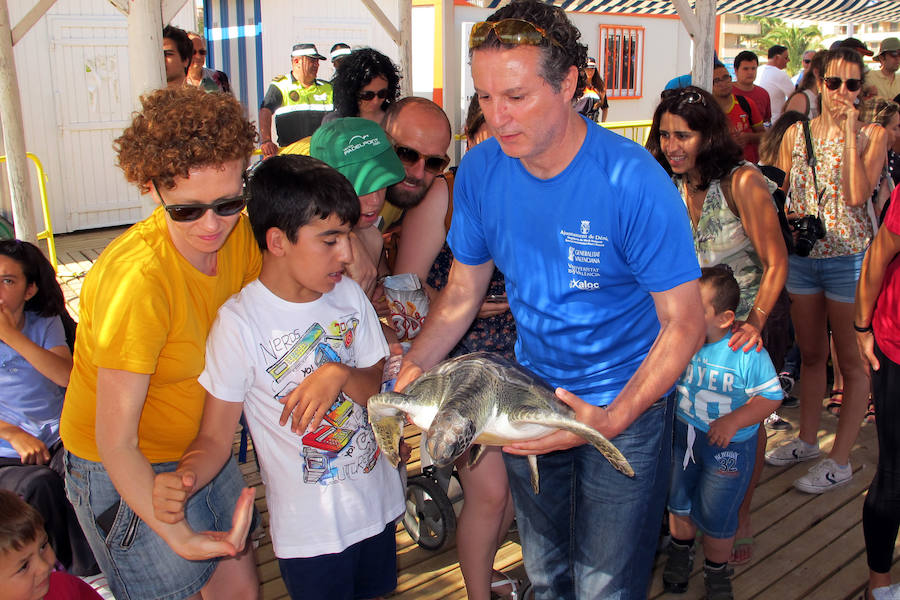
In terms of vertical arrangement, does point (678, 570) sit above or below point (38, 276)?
below

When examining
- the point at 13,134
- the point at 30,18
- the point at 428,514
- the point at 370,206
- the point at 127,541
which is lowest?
the point at 428,514

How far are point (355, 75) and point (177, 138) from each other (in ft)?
7.02

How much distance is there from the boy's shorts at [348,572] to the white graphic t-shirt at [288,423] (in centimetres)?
6

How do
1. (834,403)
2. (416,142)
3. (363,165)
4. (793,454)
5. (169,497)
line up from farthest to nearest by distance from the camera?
(834,403) → (793,454) → (416,142) → (363,165) → (169,497)

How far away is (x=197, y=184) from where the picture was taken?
5.72ft

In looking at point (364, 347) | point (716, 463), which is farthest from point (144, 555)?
point (716, 463)

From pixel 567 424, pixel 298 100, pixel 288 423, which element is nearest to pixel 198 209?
pixel 288 423

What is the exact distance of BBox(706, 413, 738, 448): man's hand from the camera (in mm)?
2641

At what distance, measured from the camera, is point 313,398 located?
6.15ft

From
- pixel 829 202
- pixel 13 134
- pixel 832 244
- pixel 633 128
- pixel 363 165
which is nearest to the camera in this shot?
pixel 363 165

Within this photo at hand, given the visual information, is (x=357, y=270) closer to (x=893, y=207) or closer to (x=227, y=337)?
(x=227, y=337)

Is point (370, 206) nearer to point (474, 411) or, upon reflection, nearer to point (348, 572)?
point (474, 411)

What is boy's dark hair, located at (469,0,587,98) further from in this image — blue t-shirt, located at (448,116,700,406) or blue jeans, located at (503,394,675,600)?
blue jeans, located at (503,394,675,600)

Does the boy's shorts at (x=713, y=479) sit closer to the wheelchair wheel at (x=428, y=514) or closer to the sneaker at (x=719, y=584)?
the sneaker at (x=719, y=584)
